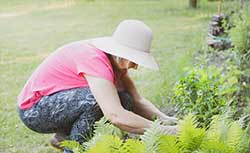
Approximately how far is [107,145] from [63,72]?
1.15m

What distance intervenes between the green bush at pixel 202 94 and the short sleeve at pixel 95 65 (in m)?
0.75

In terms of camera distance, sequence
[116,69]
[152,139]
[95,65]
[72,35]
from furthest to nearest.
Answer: [72,35] → [116,69] → [95,65] → [152,139]

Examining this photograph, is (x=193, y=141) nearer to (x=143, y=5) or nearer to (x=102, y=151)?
(x=102, y=151)

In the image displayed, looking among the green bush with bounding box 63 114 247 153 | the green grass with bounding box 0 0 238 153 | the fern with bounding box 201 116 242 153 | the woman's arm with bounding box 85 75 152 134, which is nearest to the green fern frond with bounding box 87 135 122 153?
the green bush with bounding box 63 114 247 153

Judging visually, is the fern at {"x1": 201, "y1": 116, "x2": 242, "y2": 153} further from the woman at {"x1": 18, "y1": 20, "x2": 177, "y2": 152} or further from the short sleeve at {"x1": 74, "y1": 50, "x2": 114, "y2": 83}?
the short sleeve at {"x1": 74, "y1": 50, "x2": 114, "y2": 83}

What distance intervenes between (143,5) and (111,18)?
2.24 meters

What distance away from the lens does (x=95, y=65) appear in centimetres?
258

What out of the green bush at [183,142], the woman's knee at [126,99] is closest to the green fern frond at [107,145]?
the green bush at [183,142]

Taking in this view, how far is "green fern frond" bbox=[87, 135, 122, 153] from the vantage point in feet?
5.50

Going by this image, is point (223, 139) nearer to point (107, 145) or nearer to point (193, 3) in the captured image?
point (107, 145)

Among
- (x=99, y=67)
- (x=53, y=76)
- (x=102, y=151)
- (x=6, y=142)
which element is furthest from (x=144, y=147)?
(x=6, y=142)

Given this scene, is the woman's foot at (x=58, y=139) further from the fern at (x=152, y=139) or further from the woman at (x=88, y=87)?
the fern at (x=152, y=139)

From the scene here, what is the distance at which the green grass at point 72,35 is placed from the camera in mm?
3994

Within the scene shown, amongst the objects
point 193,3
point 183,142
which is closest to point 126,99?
point 183,142
